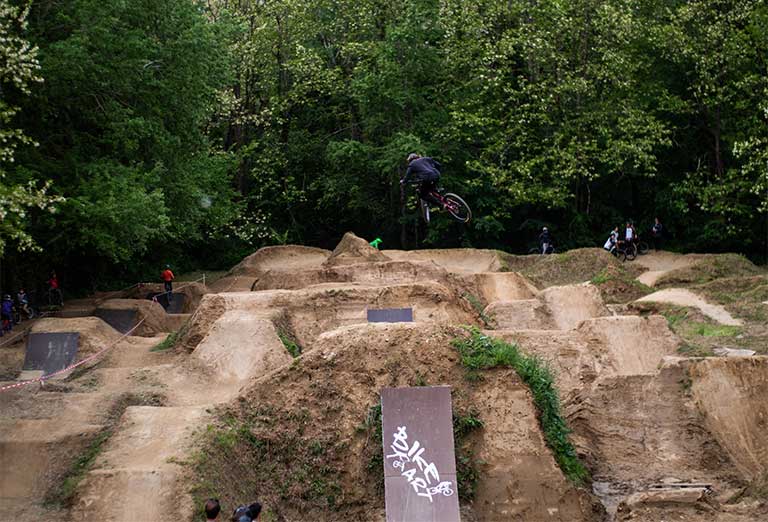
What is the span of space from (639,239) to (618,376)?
23.2 m

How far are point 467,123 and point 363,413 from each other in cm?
2808

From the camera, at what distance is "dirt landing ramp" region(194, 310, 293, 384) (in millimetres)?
21484

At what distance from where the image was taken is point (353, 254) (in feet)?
118

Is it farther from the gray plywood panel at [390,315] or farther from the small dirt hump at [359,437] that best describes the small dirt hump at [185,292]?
the small dirt hump at [359,437]

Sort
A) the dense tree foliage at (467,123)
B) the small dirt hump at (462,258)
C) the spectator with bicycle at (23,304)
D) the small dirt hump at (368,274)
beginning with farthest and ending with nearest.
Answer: the dense tree foliage at (467,123), the small dirt hump at (462,258), the small dirt hump at (368,274), the spectator with bicycle at (23,304)

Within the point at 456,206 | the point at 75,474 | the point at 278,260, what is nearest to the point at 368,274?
the point at 278,260

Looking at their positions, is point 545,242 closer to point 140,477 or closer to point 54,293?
point 54,293

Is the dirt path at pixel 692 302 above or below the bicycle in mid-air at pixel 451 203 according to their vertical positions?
below

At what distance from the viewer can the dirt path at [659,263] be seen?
36812mm

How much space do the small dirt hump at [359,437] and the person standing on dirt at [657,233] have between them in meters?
28.0

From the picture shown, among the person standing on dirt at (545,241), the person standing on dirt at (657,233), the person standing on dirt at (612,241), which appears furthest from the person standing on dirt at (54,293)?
the person standing on dirt at (657,233)

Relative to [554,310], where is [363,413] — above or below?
below

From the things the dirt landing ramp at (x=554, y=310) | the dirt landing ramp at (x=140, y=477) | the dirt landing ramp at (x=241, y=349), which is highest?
the dirt landing ramp at (x=554, y=310)

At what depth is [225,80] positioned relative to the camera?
3503 centimetres
